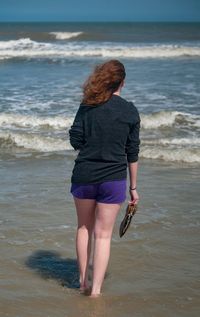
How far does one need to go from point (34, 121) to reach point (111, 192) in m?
8.42

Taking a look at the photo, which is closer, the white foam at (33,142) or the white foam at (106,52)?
the white foam at (33,142)

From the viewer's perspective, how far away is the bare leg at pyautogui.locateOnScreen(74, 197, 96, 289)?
161 inches

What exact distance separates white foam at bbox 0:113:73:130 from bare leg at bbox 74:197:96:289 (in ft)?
25.0

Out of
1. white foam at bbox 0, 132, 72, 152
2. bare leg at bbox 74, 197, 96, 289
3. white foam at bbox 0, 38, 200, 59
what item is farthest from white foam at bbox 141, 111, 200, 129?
white foam at bbox 0, 38, 200, 59

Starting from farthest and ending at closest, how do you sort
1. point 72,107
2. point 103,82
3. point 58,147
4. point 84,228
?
1. point 72,107
2. point 58,147
3. point 84,228
4. point 103,82

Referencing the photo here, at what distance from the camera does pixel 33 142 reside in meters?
10.1

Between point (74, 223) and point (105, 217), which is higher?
point (105, 217)

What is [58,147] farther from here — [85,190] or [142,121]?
[85,190]

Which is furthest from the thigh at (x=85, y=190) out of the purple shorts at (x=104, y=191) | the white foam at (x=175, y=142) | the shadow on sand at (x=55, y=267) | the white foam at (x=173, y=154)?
the white foam at (x=175, y=142)

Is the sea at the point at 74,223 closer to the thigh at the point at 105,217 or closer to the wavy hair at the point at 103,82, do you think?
the thigh at the point at 105,217

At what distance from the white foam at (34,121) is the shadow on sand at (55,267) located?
6.85 metres

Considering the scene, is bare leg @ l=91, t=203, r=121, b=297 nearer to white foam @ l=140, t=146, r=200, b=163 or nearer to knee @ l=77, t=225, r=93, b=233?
knee @ l=77, t=225, r=93, b=233

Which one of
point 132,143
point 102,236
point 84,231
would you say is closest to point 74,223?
point 84,231

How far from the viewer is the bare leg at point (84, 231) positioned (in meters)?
4.08
